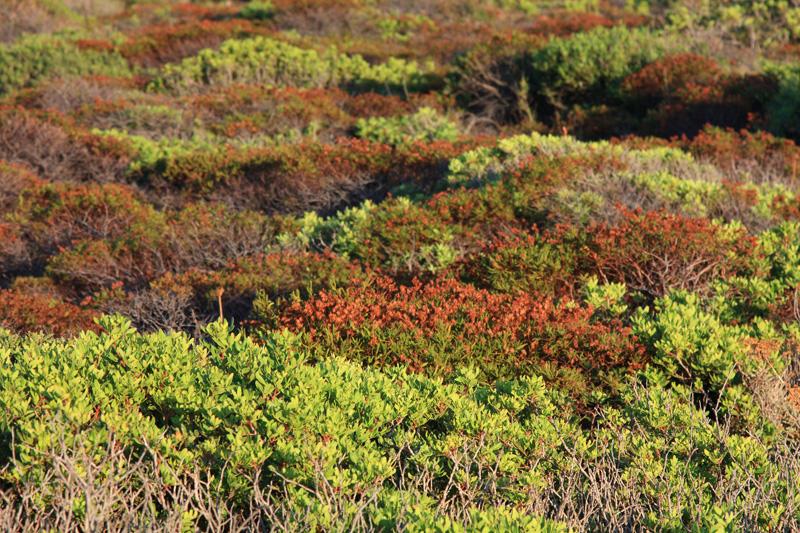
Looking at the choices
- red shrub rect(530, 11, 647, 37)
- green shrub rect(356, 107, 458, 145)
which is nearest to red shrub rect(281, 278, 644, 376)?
green shrub rect(356, 107, 458, 145)

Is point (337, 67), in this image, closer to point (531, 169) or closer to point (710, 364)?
point (531, 169)

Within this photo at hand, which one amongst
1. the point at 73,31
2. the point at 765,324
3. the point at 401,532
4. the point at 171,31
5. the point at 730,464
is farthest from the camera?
the point at 73,31

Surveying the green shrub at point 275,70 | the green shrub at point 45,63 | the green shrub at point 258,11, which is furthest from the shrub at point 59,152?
the green shrub at point 258,11

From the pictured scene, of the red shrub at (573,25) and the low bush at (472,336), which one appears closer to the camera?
the low bush at (472,336)

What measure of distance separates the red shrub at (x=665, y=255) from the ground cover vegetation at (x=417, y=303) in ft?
0.07

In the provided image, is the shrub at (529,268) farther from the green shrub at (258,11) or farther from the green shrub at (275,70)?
the green shrub at (258,11)

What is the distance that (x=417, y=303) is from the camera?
5383 mm

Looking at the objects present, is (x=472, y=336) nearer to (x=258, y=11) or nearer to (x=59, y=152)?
(x=59, y=152)

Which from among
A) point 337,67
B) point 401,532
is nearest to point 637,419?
point 401,532

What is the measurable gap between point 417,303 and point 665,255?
6.42 feet

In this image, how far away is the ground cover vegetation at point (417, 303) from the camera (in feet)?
11.0

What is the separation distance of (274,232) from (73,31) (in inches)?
649

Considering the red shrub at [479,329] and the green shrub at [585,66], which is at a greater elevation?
the red shrub at [479,329]

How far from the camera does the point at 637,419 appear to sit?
4.19 m
